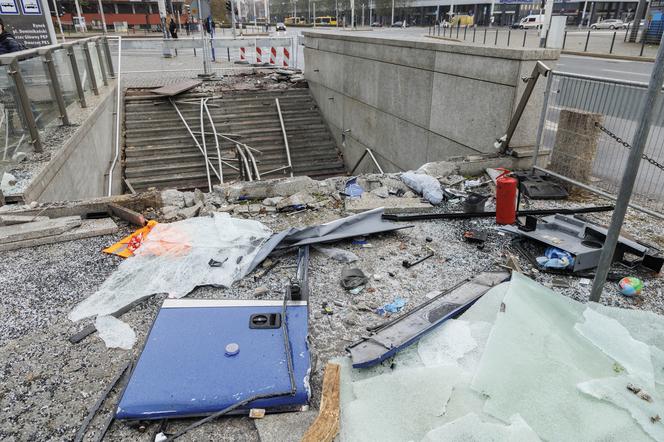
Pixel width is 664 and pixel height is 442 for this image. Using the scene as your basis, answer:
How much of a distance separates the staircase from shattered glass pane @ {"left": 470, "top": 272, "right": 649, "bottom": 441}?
351 inches

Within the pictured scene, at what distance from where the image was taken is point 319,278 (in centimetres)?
388

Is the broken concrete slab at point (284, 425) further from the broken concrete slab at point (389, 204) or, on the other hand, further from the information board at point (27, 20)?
the information board at point (27, 20)

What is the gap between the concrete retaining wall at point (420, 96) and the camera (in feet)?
19.9

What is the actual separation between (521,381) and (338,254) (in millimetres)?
2089

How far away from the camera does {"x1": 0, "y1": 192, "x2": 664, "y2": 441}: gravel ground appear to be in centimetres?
255

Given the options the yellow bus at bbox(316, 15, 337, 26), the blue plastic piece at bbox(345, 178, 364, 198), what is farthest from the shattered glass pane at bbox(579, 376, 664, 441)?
the yellow bus at bbox(316, 15, 337, 26)

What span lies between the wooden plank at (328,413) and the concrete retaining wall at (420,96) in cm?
482

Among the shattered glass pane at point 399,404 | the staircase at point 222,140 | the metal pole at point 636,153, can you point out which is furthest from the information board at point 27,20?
the metal pole at point 636,153

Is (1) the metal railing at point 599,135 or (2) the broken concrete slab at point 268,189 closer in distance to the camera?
(1) the metal railing at point 599,135

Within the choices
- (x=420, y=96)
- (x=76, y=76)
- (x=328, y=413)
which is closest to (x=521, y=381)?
(x=328, y=413)

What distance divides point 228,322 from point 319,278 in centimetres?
105

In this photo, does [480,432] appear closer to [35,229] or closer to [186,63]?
[35,229]

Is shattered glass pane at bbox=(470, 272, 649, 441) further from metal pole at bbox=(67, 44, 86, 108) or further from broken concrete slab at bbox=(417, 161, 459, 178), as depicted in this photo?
metal pole at bbox=(67, 44, 86, 108)

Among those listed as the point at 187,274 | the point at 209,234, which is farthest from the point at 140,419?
the point at 209,234
